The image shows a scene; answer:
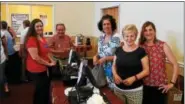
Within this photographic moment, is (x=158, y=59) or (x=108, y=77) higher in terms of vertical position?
(x=158, y=59)

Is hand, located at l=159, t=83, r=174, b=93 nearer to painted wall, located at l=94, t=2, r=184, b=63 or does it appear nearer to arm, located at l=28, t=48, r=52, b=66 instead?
painted wall, located at l=94, t=2, r=184, b=63

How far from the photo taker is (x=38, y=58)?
8.50ft

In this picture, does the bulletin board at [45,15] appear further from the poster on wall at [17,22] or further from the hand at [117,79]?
the hand at [117,79]

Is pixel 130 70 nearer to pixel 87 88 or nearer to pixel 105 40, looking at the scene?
pixel 87 88

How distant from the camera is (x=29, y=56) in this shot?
8.70 ft

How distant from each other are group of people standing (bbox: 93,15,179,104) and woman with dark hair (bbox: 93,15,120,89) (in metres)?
0.20

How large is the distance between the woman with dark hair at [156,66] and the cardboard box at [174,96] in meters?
0.40

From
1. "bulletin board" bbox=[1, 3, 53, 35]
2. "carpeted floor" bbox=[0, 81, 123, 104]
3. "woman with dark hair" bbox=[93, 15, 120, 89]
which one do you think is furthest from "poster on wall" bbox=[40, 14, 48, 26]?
"woman with dark hair" bbox=[93, 15, 120, 89]

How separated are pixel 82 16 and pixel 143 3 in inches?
132

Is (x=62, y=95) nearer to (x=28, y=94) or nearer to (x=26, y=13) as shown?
(x=28, y=94)

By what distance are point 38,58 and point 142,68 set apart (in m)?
1.24

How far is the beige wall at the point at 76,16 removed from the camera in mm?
6445

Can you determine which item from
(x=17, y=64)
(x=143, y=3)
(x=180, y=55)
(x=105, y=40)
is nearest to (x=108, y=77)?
(x=105, y=40)

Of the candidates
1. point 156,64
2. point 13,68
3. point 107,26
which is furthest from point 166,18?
point 13,68
